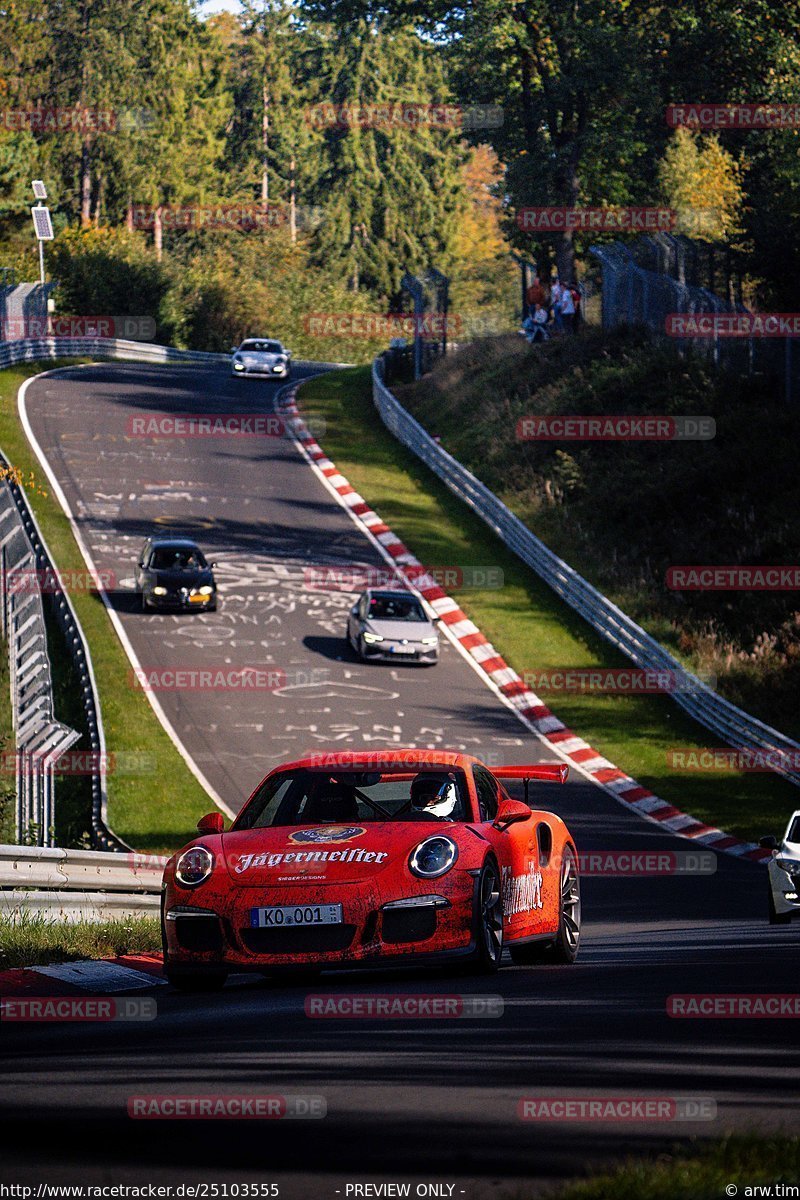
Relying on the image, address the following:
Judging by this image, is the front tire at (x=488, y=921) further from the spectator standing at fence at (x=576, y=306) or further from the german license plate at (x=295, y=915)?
the spectator standing at fence at (x=576, y=306)

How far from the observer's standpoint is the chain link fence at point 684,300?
4097 cm

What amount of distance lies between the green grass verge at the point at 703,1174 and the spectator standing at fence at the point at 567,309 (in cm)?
4956

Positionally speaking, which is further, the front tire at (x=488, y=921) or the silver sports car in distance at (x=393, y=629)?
the silver sports car in distance at (x=393, y=629)

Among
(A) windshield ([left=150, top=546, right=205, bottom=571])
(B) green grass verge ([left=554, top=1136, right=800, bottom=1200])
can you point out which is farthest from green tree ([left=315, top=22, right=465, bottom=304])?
(B) green grass verge ([left=554, top=1136, right=800, bottom=1200])

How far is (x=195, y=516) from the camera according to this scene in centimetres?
4188

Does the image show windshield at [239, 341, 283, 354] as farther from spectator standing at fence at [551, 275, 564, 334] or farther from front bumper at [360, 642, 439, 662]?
front bumper at [360, 642, 439, 662]

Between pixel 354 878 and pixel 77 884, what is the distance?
148 inches

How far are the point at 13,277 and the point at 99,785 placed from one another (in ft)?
209

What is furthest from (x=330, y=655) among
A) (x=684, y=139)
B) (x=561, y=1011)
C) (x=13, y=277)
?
(x=13, y=277)

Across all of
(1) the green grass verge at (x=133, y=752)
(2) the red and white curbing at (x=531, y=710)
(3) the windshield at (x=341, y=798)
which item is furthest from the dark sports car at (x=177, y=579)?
(3) the windshield at (x=341, y=798)

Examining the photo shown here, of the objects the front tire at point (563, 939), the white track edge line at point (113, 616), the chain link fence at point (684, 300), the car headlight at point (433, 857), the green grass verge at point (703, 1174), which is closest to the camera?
the green grass verge at point (703, 1174)

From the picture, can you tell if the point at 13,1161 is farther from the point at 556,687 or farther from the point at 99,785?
the point at 556,687

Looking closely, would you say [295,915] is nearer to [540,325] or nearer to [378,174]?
[540,325]

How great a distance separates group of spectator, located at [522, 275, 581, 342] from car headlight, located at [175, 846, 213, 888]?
44912 mm
